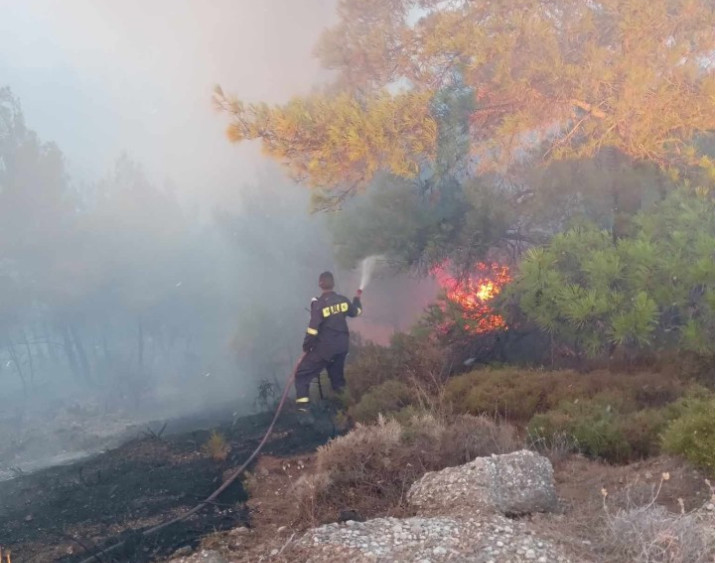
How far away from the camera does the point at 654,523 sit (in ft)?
11.3

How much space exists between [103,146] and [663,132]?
2982 centimetres

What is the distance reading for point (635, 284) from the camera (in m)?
7.57

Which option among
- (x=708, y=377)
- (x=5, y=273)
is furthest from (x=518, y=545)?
(x=5, y=273)

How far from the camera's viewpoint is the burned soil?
4.48 metres

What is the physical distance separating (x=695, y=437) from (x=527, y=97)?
6254 mm

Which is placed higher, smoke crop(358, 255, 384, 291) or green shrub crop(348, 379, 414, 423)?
smoke crop(358, 255, 384, 291)

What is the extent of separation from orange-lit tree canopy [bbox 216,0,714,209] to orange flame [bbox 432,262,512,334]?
177 centimetres

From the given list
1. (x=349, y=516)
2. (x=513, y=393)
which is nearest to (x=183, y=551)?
(x=349, y=516)

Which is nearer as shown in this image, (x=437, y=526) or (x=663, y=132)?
(x=437, y=526)

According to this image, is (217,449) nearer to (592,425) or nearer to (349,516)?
(349,516)

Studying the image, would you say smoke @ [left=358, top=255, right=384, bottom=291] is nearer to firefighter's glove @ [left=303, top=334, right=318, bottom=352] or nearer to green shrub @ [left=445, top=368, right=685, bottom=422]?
firefighter's glove @ [left=303, top=334, right=318, bottom=352]

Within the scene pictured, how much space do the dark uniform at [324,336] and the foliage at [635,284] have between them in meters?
2.34

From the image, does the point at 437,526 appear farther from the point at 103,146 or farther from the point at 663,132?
the point at 103,146

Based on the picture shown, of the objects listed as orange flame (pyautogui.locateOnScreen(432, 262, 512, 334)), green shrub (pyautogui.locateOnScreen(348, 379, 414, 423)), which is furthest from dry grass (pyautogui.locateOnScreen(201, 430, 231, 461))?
orange flame (pyautogui.locateOnScreen(432, 262, 512, 334))
